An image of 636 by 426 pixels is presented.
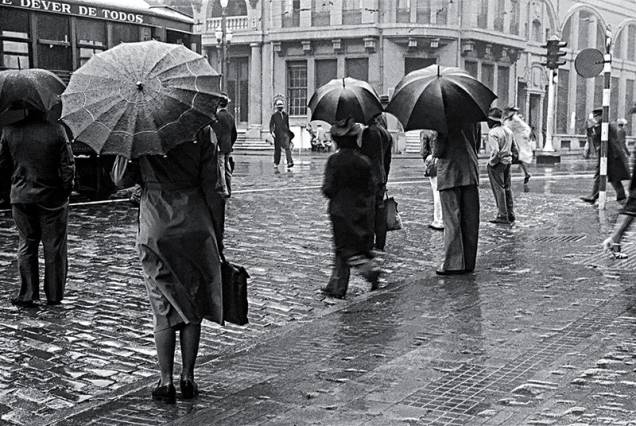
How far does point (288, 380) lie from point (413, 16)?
3605cm

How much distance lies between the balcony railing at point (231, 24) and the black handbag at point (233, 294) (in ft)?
128

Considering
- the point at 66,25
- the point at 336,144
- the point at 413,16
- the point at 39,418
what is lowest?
the point at 39,418

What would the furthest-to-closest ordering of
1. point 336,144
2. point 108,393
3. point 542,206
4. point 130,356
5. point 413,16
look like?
1. point 413,16
2. point 542,206
3. point 336,144
4. point 130,356
5. point 108,393

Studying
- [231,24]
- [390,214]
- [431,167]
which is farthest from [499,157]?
[231,24]

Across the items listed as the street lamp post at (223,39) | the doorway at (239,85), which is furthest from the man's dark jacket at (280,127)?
the doorway at (239,85)

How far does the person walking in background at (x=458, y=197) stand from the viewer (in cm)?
888

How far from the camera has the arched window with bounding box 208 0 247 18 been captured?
43.4m

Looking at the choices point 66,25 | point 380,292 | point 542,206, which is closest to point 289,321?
point 380,292

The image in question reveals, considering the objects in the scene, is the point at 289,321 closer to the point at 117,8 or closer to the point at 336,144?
the point at 336,144

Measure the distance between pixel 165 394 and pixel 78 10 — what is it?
1271 centimetres

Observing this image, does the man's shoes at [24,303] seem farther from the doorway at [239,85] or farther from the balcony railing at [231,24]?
the balcony railing at [231,24]

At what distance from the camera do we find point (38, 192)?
7.13 m

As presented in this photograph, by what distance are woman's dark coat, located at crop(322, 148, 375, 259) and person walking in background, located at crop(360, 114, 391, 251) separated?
5.09 ft

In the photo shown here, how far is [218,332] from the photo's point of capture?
6660 millimetres
